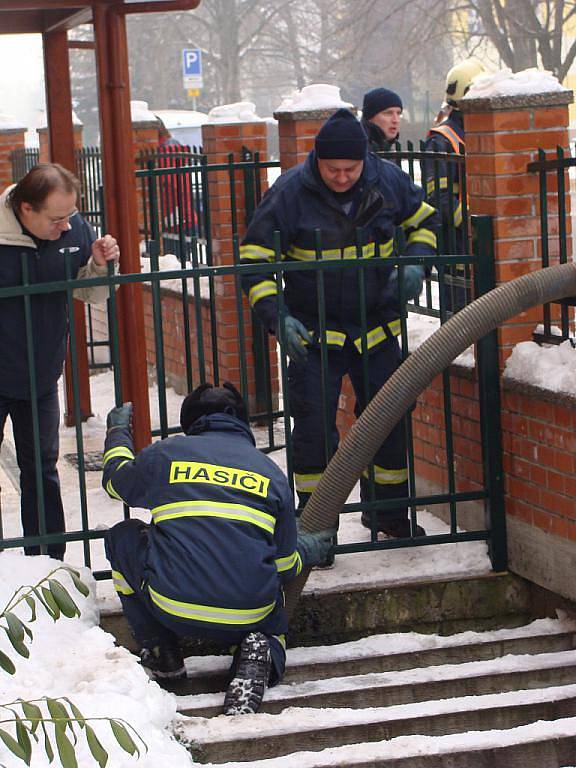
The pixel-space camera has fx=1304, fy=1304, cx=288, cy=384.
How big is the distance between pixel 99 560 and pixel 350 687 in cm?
132

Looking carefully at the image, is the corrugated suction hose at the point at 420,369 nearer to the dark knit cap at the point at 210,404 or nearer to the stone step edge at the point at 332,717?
the dark knit cap at the point at 210,404

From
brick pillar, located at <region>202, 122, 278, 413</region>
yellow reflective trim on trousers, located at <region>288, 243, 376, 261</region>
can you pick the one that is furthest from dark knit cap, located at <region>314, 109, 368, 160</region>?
brick pillar, located at <region>202, 122, 278, 413</region>

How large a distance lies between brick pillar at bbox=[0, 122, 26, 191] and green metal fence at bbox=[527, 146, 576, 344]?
37.4ft

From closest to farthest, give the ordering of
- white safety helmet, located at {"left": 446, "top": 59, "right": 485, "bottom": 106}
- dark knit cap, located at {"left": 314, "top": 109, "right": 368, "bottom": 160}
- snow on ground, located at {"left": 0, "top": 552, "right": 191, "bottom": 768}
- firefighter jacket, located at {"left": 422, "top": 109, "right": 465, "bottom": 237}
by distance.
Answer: snow on ground, located at {"left": 0, "top": 552, "right": 191, "bottom": 768}, dark knit cap, located at {"left": 314, "top": 109, "right": 368, "bottom": 160}, firefighter jacket, located at {"left": 422, "top": 109, "right": 465, "bottom": 237}, white safety helmet, located at {"left": 446, "top": 59, "right": 485, "bottom": 106}

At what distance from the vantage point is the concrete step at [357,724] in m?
3.89

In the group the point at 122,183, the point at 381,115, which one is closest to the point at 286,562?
the point at 122,183

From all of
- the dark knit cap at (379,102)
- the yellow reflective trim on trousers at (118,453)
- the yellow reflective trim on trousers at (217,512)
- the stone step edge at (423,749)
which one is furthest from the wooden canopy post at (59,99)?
the stone step edge at (423,749)

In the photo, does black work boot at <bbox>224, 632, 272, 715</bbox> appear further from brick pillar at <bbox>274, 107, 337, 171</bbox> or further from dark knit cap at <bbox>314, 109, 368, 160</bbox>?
brick pillar at <bbox>274, 107, 337, 171</bbox>

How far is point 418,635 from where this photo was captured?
4.83m

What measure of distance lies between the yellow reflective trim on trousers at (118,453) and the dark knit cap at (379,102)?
11.4ft

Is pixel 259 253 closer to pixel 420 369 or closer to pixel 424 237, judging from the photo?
pixel 424 237

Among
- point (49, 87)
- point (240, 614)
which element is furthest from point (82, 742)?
point (49, 87)

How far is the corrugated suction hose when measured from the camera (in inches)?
179

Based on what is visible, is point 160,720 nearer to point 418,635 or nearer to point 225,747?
point 225,747
